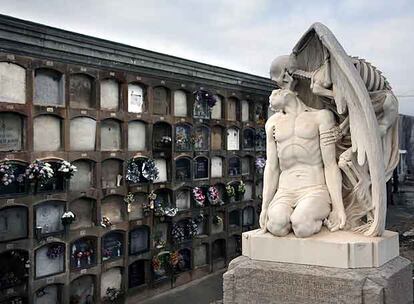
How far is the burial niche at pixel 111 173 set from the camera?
6309 mm

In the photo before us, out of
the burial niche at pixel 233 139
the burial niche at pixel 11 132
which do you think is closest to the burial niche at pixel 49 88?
the burial niche at pixel 11 132

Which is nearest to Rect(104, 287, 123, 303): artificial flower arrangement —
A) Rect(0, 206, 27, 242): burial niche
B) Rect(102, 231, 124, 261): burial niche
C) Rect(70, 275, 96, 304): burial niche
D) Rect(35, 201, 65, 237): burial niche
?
Rect(70, 275, 96, 304): burial niche

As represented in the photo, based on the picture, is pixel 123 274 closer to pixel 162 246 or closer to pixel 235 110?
pixel 162 246

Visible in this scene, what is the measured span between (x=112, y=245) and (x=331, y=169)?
4457 mm

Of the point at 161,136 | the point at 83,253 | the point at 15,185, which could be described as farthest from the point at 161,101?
the point at 15,185

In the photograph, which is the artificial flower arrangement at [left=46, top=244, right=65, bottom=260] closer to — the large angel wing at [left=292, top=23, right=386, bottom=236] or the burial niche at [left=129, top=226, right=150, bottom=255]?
the burial niche at [left=129, top=226, right=150, bottom=255]

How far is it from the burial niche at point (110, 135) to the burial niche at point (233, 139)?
96.0 inches

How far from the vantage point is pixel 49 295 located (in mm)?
5648

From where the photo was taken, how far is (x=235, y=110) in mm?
8656

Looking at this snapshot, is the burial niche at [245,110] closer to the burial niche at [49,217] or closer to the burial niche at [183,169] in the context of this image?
the burial niche at [183,169]

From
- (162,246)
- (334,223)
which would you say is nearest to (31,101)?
(162,246)

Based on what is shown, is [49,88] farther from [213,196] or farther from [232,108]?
[232,108]

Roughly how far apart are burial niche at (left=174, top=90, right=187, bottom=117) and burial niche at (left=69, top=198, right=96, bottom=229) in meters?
2.08

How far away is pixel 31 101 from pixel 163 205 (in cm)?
261
